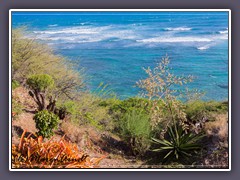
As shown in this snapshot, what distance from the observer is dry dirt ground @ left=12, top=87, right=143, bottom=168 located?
9.09m

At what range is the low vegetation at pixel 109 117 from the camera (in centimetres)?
898

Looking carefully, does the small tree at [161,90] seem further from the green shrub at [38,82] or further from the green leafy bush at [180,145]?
the green shrub at [38,82]

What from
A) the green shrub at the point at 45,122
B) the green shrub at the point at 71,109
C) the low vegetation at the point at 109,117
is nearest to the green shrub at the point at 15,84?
the low vegetation at the point at 109,117

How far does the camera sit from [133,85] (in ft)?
30.0

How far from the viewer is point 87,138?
9281mm

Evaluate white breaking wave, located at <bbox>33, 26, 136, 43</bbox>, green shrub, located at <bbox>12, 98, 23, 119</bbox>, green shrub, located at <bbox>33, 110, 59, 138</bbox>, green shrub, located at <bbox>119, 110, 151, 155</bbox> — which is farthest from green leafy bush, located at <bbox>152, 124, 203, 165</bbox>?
green shrub, located at <bbox>12, 98, 23, 119</bbox>

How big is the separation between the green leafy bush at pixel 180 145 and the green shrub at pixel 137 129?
0.18 meters

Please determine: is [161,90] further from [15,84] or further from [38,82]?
[15,84]

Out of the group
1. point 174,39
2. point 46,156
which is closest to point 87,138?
point 46,156

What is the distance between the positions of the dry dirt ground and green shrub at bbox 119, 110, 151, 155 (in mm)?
173

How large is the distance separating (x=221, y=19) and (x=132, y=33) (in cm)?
143

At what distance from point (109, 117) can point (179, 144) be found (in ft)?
3.98

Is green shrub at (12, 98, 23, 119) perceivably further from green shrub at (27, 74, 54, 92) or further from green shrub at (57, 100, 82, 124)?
green shrub at (57, 100, 82, 124)
